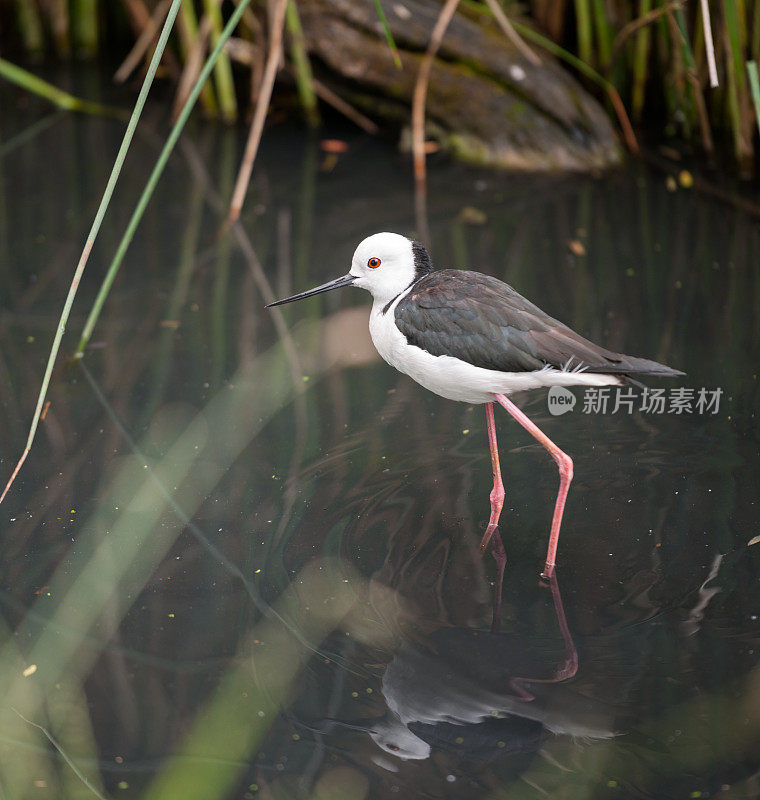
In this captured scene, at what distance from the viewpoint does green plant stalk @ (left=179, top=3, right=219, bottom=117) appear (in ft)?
16.6

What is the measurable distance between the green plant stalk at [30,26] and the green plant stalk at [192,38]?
3.92 ft

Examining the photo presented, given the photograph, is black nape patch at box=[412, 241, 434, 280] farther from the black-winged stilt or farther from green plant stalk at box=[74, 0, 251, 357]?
green plant stalk at box=[74, 0, 251, 357]

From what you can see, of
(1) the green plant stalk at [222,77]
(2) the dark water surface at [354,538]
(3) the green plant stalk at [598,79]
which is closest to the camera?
(2) the dark water surface at [354,538]

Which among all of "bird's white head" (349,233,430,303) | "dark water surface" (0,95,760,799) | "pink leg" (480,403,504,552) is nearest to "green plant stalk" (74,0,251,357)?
"dark water surface" (0,95,760,799)

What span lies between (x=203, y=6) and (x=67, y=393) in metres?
2.89

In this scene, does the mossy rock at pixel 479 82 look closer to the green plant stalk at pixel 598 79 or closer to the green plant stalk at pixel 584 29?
the green plant stalk at pixel 598 79

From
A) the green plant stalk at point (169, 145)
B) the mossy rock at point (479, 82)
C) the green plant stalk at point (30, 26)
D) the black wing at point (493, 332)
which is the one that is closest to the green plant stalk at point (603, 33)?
the mossy rock at point (479, 82)

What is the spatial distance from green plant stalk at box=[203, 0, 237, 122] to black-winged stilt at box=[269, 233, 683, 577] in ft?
8.69

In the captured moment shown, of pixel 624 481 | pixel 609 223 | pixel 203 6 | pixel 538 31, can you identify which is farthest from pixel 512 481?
pixel 203 6

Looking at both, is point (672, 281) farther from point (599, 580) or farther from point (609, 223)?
point (599, 580)

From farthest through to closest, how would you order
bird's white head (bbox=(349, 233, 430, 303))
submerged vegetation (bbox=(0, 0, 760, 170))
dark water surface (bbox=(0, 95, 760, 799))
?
submerged vegetation (bbox=(0, 0, 760, 170)) → bird's white head (bbox=(349, 233, 430, 303)) → dark water surface (bbox=(0, 95, 760, 799))

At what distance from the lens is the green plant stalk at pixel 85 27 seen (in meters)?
6.14

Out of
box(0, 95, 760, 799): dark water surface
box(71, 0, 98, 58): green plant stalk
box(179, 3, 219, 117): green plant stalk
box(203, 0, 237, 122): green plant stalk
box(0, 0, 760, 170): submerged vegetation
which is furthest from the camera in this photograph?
box(71, 0, 98, 58): green plant stalk

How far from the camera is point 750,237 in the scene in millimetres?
4297
